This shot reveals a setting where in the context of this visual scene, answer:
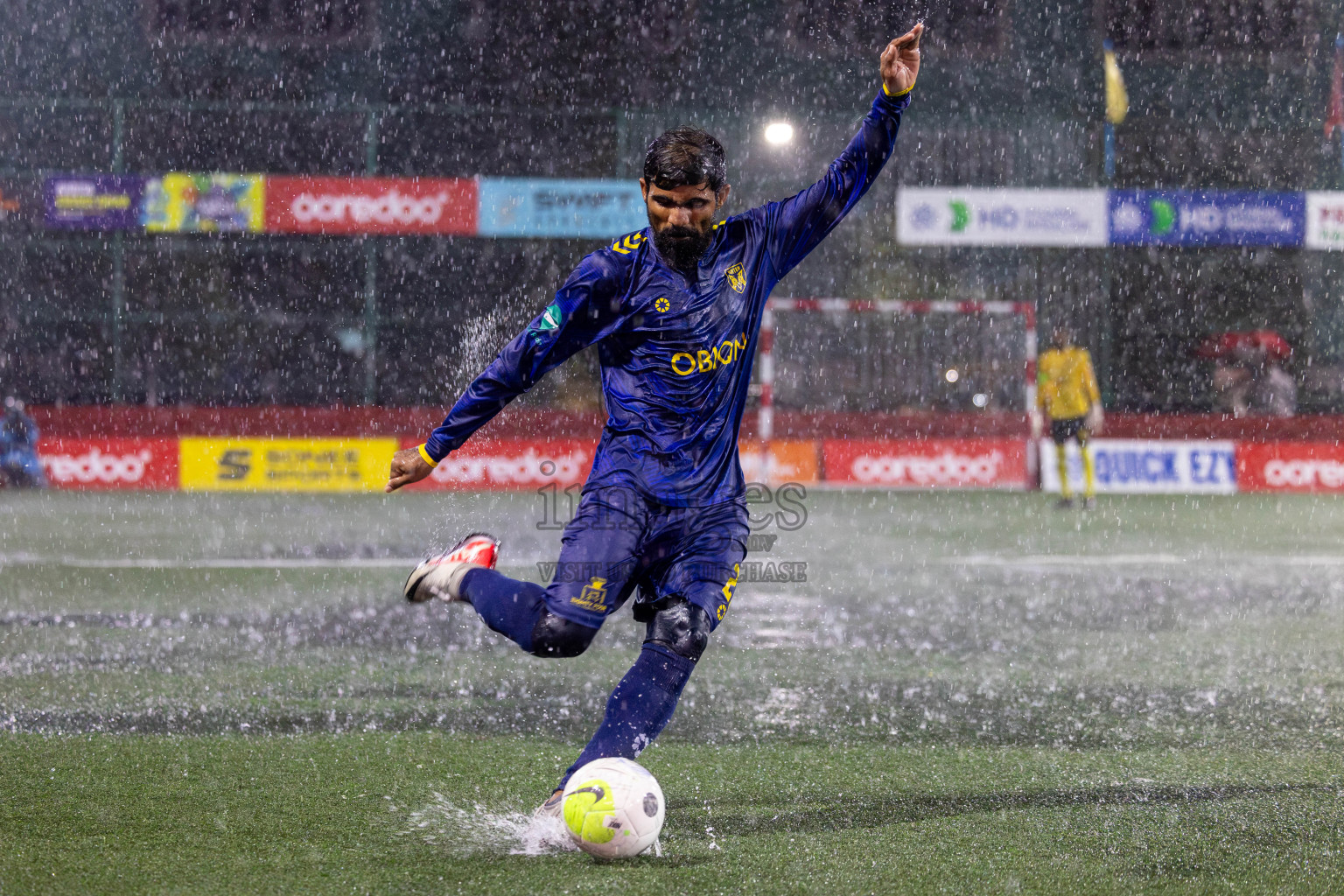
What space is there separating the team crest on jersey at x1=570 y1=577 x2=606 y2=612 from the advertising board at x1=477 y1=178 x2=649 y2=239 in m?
14.8

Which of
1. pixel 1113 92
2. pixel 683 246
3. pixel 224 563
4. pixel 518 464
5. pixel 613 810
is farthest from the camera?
pixel 1113 92

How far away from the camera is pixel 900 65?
11.2 ft

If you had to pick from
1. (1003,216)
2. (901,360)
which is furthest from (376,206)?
(1003,216)

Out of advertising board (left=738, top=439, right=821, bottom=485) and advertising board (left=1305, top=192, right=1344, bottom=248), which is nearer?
advertising board (left=738, top=439, right=821, bottom=485)

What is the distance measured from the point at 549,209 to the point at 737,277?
15.0 metres

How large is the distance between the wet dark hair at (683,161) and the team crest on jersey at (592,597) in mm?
912

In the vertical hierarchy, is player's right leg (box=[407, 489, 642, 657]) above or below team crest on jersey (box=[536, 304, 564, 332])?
below

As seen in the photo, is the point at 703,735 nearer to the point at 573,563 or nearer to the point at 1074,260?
the point at 573,563

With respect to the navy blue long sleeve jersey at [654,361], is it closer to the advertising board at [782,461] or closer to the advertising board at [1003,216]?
the advertising board at [782,461]

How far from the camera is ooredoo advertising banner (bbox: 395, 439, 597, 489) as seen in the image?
1538 centimetres

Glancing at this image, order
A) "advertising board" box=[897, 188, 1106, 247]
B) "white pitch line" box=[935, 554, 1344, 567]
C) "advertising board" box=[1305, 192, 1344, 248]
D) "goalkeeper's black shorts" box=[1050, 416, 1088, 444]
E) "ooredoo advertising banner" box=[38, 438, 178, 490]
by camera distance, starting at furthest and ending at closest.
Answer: "advertising board" box=[1305, 192, 1344, 248]
"advertising board" box=[897, 188, 1106, 247]
"ooredoo advertising banner" box=[38, 438, 178, 490]
"goalkeeper's black shorts" box=[1050, 416, 1088, 444]
"white pitch line" box=[935, 554, 1344, 567]

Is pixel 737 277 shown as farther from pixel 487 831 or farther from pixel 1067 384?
pixel 1067 384

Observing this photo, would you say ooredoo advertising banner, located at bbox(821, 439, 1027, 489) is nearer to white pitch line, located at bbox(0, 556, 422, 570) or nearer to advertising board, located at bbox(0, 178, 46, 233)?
white pitch line, located at bbox(0, 556, 422, 570)

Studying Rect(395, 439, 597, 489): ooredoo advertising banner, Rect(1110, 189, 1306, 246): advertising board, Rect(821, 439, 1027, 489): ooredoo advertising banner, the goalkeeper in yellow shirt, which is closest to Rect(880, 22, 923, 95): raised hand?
the goalkeeper in yellow shirt
